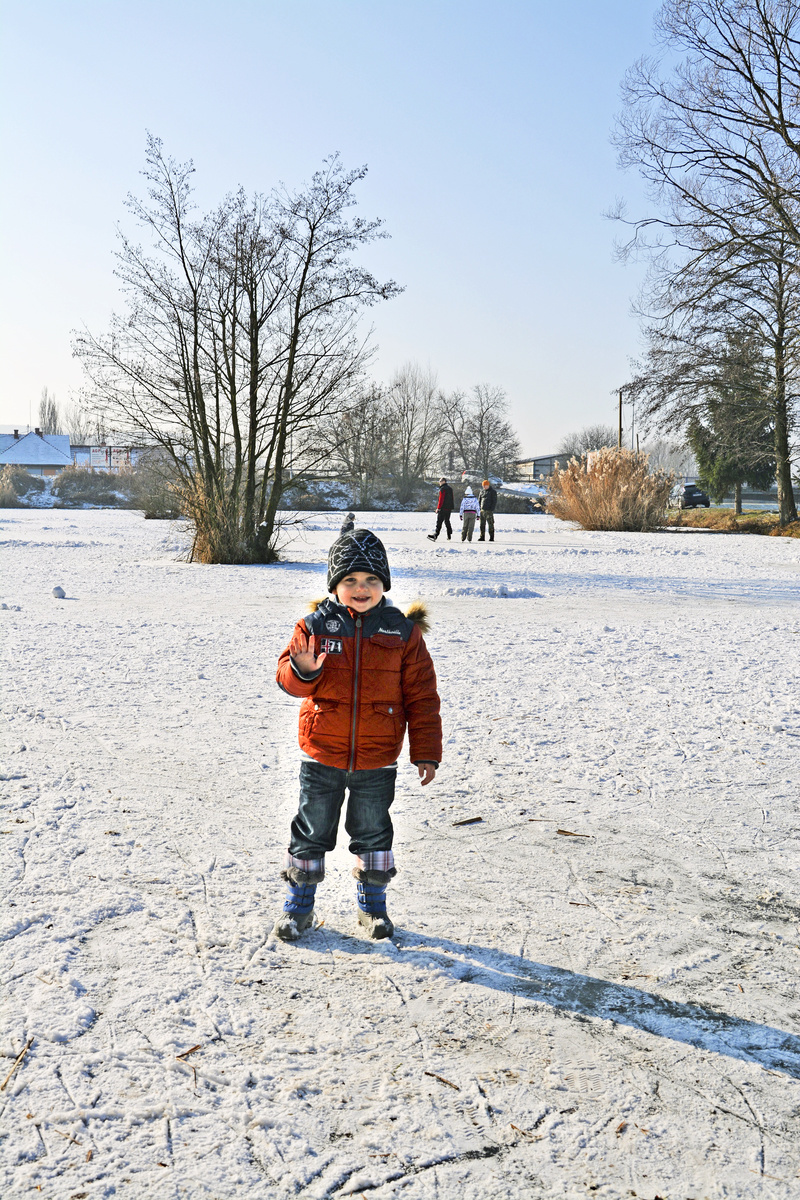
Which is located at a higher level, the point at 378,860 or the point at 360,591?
the point at 360,591

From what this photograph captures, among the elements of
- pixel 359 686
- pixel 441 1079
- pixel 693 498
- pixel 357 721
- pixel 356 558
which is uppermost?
pixel 693 498

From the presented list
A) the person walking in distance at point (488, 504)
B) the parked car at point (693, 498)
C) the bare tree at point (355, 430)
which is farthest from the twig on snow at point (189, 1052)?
the parked car at point (693, 498)

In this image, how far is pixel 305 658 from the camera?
292cm

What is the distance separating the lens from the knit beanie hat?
303cm

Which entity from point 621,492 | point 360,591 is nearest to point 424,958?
point 360,591

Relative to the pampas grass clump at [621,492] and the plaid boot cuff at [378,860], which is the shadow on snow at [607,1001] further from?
the pampas grass clump at [621,492]

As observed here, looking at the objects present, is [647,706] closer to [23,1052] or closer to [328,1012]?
[328,1012]

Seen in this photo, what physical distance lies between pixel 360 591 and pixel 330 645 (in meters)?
0.20

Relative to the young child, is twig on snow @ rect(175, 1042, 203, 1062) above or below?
below

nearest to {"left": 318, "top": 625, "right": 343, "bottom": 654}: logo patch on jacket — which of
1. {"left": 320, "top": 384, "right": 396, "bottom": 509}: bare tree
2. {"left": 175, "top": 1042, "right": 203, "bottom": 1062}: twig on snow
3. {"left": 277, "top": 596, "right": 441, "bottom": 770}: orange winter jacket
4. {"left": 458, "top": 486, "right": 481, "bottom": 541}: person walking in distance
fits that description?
{"left": 277, "top": 596, "right": 441, "bottom": 770}: orange winter jacket

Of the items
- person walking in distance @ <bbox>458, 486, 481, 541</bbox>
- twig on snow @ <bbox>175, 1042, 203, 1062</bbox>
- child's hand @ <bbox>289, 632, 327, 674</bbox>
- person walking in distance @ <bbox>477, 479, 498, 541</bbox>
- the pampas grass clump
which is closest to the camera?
twig on snow @ <bbox>175, 1042, 203, 1062</bbox>

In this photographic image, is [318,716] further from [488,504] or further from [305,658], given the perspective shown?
[488,504]

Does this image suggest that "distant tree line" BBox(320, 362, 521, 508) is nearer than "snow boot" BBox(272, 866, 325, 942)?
No

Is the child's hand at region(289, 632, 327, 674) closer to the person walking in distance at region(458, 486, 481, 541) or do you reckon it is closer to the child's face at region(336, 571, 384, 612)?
the child's face at region(336, 571, 384, 612)
